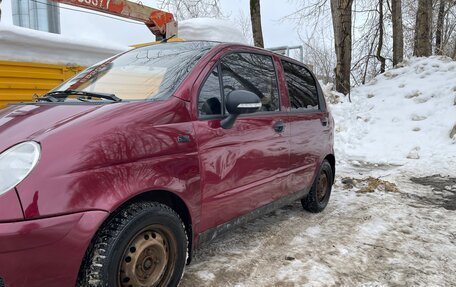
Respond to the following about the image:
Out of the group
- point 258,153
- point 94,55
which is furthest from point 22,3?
point 258,153

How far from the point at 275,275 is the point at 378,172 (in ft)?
16.3

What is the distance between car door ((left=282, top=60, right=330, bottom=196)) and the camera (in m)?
4.12

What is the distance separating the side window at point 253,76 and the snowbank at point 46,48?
3.38 m

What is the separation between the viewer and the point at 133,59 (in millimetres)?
3457

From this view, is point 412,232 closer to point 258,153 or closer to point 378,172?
point 258,153

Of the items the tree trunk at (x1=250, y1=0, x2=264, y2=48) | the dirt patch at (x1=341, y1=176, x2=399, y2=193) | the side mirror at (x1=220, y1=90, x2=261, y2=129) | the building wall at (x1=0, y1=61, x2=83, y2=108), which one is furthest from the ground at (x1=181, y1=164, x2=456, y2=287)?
the tree trunk at (x1=250, y1=0, x2=264, y2=48)

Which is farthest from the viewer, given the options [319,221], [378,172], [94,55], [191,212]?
[378,172]

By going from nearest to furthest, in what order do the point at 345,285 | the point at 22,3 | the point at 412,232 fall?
the point at 345,285
the point at 412,232
the point at 22,3

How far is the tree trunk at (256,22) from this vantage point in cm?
1325

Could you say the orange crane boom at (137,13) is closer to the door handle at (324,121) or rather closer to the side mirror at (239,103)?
the door handle at (324,121)

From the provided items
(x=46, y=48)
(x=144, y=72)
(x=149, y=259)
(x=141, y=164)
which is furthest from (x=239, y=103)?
(x=46, y=48)

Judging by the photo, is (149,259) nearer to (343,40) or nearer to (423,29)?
(343,40)

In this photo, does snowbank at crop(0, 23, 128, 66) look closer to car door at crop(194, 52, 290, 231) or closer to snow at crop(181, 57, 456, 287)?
car door at crop(194, 52, 290, 231)

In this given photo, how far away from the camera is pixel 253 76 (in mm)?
3705
